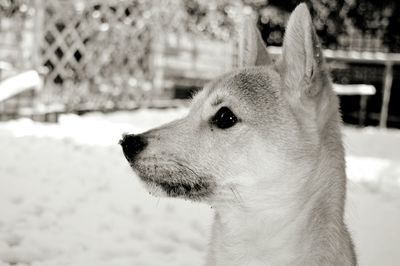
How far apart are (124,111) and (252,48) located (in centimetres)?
542

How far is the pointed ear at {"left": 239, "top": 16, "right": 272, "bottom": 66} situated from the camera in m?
2.01

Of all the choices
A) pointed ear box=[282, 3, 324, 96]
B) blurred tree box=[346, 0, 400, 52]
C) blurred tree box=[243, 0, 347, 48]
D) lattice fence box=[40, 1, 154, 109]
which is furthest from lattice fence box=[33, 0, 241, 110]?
pointed ear box=[282, 3, 324, 96]

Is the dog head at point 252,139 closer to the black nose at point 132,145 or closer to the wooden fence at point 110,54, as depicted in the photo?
the black nose at point 132,145

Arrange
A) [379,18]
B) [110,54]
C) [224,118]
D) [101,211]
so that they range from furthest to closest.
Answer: [379,18], [110,54], [101,211], [224,118]

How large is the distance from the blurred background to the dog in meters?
0.45

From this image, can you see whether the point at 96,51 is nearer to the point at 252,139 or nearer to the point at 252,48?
the point at 252,48

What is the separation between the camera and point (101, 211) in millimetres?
2859

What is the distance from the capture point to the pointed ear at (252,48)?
201cm

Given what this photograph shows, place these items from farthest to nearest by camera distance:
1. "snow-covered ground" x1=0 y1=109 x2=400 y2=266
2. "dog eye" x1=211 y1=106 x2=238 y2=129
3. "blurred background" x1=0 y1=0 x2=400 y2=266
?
"blurred background" x1=0 y1=0 x2=400 y2=266, "snow-covered ground" x1=0 y1=109 x2=400 y2=266, "dog eye" x1=211 y1=106 x2=238 y2=129

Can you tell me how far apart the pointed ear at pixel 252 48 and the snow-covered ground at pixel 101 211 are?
0.61 meters

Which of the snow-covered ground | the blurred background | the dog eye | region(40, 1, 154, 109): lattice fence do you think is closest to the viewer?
the dog eye

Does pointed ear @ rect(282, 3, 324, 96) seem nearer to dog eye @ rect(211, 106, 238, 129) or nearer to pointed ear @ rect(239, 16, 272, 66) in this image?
dog eye @ rect(211, 106, 238, 129)

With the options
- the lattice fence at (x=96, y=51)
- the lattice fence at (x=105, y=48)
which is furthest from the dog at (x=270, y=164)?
the lattice fence at (x=96, y=51)

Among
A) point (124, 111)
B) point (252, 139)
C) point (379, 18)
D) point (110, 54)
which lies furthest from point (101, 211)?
point (379, 18)
